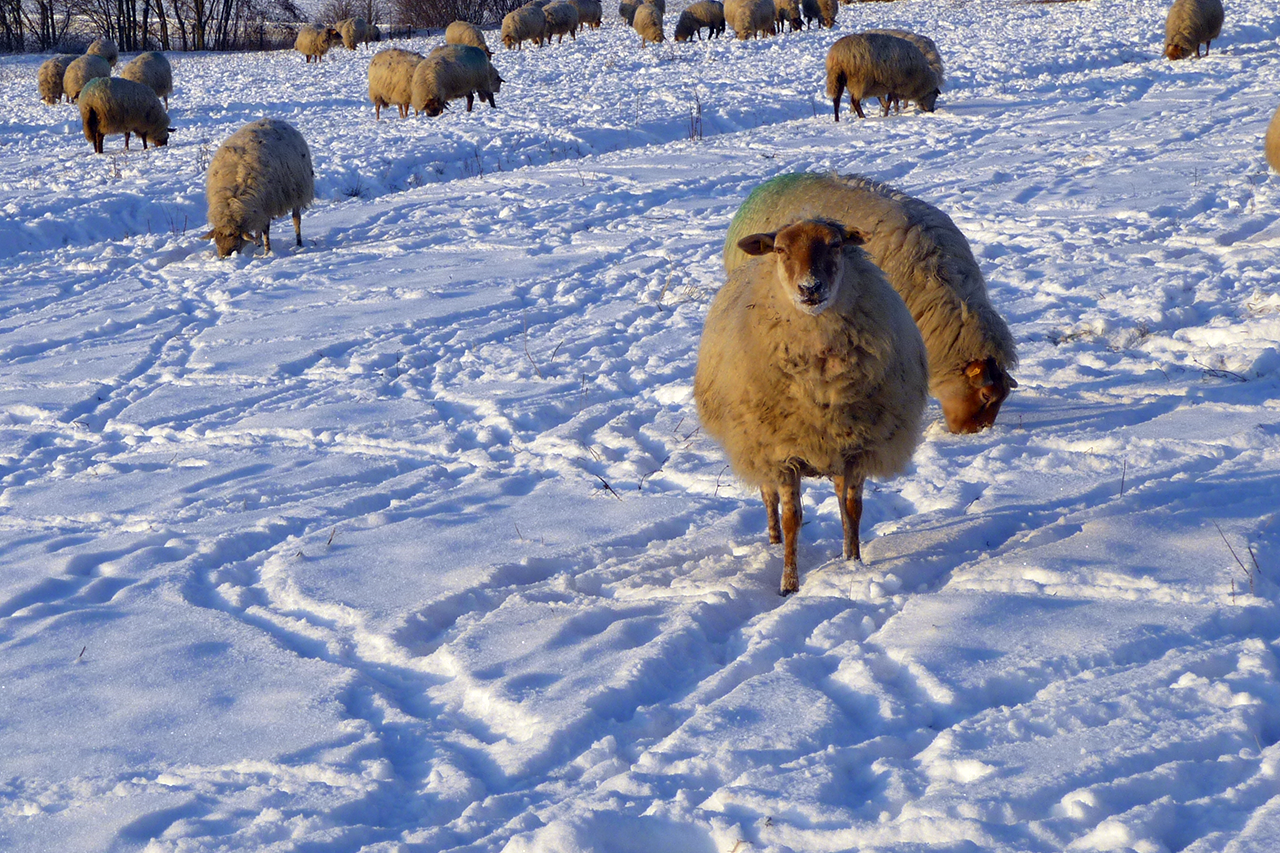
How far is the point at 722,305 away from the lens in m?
4.21

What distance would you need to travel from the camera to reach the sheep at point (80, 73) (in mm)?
21812

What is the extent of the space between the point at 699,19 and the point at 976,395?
32.0 meters

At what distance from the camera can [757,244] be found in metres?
3.64

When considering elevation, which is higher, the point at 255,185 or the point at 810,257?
the point at 255,185

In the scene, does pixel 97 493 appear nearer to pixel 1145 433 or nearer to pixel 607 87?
pixel 1145 433

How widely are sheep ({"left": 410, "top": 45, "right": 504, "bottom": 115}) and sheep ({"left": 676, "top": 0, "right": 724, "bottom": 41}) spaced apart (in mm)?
15938

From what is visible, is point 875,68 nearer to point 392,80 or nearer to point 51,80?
point 392,80

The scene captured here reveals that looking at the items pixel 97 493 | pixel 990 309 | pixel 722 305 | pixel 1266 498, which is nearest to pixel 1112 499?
pixel 1266 498

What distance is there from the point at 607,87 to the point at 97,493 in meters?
16.5

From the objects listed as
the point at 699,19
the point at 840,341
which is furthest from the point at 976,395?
the point at 699,19

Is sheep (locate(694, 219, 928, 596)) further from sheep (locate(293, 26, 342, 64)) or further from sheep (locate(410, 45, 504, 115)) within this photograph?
sheep (locate(293, 26, 342, 64))

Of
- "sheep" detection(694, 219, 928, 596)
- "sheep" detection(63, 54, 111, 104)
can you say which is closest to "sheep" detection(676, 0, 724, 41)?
"sheep" detection(63, 54, 111, 104)

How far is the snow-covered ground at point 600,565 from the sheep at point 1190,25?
37.1 ft

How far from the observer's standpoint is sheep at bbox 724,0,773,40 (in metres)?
31.5
